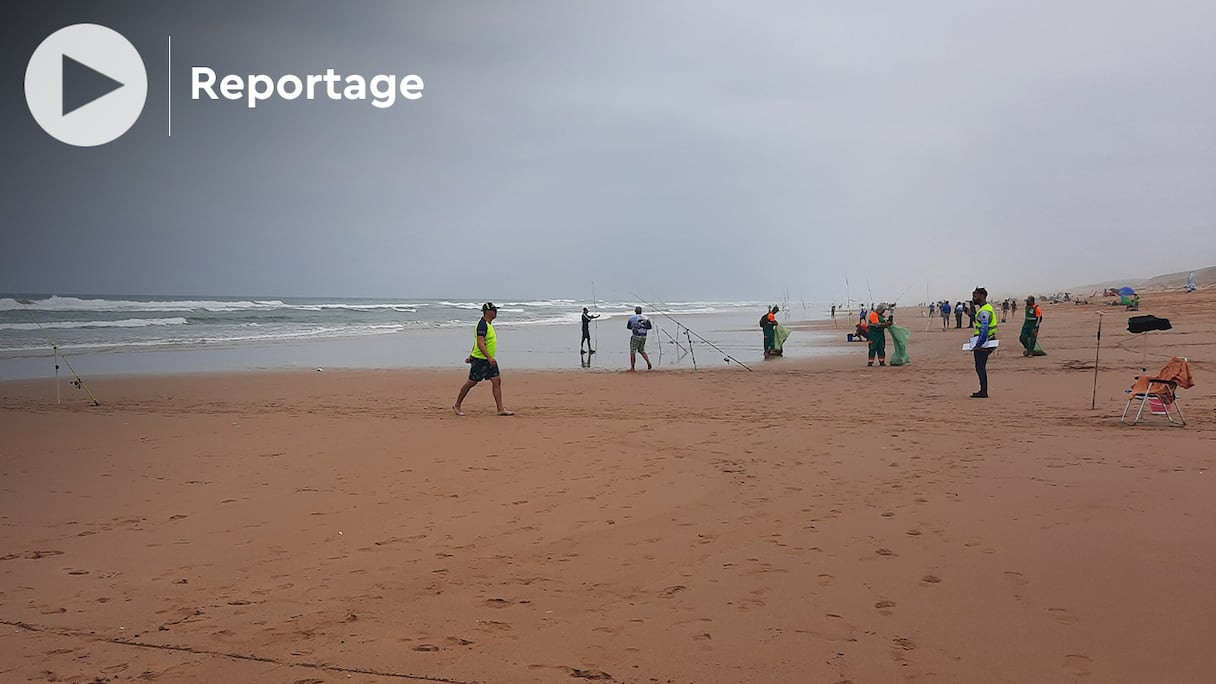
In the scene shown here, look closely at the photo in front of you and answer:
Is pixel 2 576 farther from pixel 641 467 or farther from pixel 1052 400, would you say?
pixel 1052 400

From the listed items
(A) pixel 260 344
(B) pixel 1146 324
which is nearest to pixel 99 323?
(A) pixel 260 344

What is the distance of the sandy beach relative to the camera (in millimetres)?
3395

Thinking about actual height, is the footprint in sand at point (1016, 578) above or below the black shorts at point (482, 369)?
below

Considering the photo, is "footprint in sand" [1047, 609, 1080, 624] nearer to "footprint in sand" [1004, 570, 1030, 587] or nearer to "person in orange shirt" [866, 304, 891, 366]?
"footprint in sand" [1004, 570, 1030, 587]

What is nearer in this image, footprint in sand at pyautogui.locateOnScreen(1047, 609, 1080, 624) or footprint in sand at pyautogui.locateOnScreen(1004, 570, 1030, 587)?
footprint in sand at pyautogui.locateOnScreen(1047, 609, 1080, 624)

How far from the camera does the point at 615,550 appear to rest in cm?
496

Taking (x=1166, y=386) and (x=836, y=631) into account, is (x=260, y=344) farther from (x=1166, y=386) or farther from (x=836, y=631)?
(x=836, y=631)

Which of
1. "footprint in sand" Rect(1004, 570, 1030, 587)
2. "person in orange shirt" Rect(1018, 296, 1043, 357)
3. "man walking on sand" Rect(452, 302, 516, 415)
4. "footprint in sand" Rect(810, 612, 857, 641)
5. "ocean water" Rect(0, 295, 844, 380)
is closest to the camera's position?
"footprint in sand" Rect(810, 612, 857, 641)

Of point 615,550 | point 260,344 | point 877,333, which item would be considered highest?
point 877,333

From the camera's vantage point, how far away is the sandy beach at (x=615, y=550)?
3.39m

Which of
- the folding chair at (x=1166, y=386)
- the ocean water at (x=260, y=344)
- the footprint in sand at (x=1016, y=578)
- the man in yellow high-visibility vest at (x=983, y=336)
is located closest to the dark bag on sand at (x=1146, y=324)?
the folding chair at (x=1166, y=386)

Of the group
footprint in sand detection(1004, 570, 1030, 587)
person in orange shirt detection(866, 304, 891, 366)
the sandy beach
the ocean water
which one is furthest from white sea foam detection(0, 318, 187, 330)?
footprint in sand detection(1004, 570, 1030, 587)

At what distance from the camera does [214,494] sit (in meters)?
6.58

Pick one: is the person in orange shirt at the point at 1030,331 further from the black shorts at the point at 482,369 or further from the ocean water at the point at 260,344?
the black shorts at the point at 482,369
